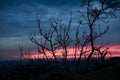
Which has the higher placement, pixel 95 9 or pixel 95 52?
pixel 95 9

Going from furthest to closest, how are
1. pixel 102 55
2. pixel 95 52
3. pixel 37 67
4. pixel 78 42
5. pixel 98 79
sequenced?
pixel 78 42, pixel 95 52, pixel 102 55, pixel 37 67, pixel 98 79

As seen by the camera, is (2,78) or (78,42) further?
(78,42)

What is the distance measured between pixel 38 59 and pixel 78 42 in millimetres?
4290

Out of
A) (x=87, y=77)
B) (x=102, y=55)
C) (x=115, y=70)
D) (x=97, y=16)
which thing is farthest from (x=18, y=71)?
(x=97, y=16)

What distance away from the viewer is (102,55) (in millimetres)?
22188

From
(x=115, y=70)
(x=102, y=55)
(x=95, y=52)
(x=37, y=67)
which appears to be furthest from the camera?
(x=95, y=52)

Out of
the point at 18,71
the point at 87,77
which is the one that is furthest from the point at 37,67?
the point at 87,77

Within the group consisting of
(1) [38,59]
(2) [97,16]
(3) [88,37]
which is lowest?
(1) [38,59]

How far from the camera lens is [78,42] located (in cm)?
2548

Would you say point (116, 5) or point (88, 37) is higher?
point (116, 5)

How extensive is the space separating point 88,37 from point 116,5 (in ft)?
13.1

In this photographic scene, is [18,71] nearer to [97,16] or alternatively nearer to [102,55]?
[102,55]

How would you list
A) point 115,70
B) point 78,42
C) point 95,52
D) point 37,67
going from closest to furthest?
point 115,70, point 37,67, point 95,52, point 78,42

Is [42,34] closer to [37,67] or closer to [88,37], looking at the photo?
A: [88,37]
